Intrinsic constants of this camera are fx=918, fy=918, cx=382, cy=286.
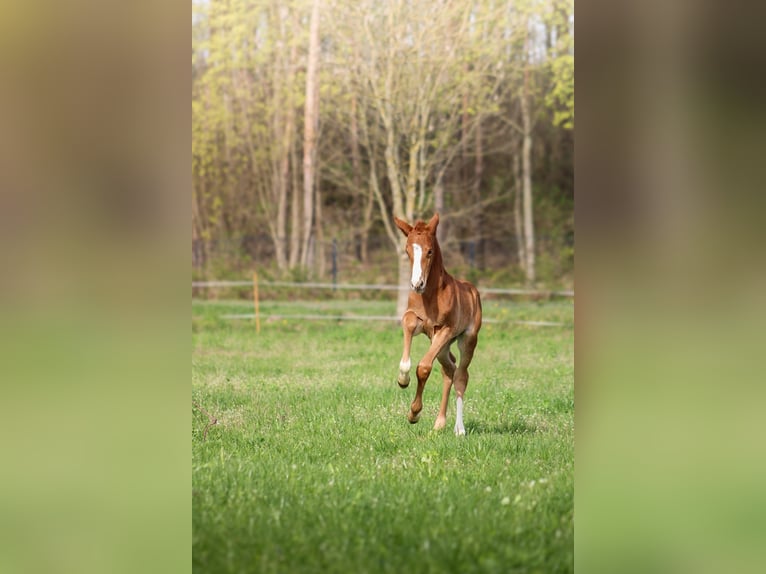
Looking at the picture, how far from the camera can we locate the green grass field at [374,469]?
4684mm

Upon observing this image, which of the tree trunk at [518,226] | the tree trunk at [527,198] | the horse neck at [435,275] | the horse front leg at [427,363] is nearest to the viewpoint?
the horse front leg at [427,363]

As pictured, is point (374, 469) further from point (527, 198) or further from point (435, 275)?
point (527, 198)

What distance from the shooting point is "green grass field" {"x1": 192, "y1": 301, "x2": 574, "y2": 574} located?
4684 millimetres

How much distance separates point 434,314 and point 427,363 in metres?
0.50

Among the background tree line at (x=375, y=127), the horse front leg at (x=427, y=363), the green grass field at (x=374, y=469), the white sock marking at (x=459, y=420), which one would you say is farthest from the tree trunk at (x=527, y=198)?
the horse front leg at (x=427, y=363)

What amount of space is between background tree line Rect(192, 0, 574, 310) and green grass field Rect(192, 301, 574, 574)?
31.5 ft

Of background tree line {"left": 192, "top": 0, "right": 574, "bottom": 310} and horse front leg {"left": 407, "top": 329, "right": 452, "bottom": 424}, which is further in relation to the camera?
background tree line {"left": 192, "top": 0, "right": 574, "bottom": 310}

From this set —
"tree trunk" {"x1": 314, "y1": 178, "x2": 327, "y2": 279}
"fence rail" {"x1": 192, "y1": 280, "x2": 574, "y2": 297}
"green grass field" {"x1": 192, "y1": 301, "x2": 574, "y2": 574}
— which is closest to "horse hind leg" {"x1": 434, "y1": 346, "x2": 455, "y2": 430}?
"green grass field" {"x1": 192, "y1": 301, "x2": 574, "y2": 574}

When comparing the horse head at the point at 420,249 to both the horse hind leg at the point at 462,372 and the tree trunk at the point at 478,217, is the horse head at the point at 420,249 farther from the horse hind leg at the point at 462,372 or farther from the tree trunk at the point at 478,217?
the tree trunk at the point at 478,217

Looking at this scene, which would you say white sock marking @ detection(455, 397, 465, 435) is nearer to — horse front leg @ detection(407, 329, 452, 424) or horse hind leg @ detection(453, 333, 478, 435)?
horse hind leg @ detection(453, 333, 478, 435)

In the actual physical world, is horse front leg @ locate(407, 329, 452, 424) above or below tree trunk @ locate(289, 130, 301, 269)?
below
